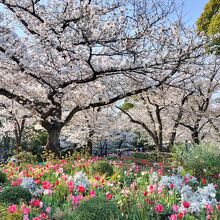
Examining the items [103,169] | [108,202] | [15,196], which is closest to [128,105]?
[103,169]

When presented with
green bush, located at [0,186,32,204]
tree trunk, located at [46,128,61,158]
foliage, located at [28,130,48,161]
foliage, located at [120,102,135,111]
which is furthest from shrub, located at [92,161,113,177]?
foliage, located at [28,130,48,161]

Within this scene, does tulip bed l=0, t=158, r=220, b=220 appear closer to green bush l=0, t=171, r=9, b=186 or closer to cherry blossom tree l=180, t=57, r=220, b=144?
green bush l=0, t=171, r=9, b=186

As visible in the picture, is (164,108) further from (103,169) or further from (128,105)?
(103,169)

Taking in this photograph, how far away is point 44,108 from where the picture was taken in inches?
423

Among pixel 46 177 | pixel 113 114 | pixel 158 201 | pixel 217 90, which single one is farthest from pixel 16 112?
pixel 158 201

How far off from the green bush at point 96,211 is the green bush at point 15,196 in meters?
1.15

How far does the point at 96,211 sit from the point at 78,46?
19.1 ft

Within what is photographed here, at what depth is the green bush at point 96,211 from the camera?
11.3 feet

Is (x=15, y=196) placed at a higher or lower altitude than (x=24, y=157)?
lower

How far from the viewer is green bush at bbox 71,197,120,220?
3459 millimetres

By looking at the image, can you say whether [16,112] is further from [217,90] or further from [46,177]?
[46,177]

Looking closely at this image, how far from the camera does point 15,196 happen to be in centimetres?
450

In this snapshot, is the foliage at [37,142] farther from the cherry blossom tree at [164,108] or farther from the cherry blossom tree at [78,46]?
the cherry blossom tree at [78,46]

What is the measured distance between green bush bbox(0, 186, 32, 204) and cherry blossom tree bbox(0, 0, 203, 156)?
4.37 m
